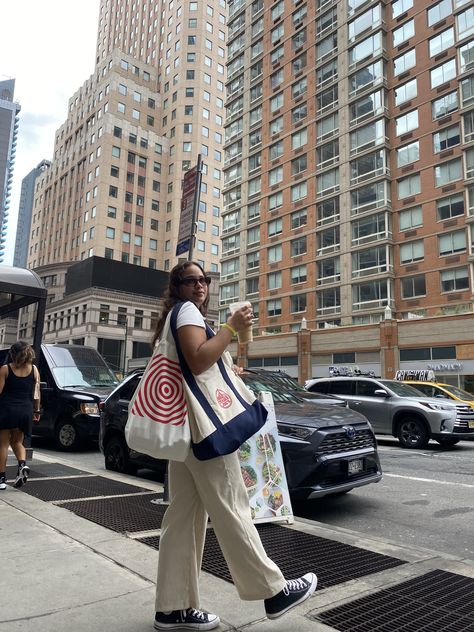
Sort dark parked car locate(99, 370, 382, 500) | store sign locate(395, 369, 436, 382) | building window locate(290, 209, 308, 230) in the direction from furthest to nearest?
building window locate(290, 209, 308, 230)
store sign locate(395, 369, 436, 382)
dark parked car locate(99, 370, 382, 500)

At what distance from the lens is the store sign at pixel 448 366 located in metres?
32.7

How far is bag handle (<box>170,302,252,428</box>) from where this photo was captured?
2.33m

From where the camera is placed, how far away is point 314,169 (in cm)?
4531

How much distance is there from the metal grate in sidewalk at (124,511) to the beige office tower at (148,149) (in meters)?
67.8

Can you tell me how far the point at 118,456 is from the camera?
25.6 feet

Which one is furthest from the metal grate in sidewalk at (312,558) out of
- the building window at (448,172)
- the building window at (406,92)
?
the building window at (406,92)

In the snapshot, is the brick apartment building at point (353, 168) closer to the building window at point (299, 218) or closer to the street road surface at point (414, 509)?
the building window at point (299, 218)

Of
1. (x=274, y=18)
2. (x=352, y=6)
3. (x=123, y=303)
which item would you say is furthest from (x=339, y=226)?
(x=123, y=303)

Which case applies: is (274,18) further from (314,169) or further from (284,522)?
(284,522)

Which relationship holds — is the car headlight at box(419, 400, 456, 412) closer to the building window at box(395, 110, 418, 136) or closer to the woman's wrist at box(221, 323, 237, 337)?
the woman's wrist at box(221, 323, 237, 337)

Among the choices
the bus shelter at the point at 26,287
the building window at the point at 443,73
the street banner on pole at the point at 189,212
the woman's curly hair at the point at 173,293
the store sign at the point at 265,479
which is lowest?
the store sign at the point at 265,479

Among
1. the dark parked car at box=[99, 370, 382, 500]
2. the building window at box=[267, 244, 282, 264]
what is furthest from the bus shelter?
the building window at box=[267, 244, 282, 264]

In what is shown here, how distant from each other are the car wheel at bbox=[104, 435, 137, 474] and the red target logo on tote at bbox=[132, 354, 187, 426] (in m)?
5.48

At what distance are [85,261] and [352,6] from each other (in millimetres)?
44148
